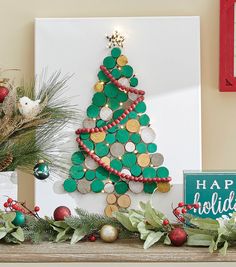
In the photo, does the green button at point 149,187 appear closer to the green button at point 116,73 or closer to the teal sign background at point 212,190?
the green button at point 116,73

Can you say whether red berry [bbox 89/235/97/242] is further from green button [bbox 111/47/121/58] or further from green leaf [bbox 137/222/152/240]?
green button [bbox 111/47/121/58]

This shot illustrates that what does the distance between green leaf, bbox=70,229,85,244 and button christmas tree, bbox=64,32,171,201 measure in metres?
1.87

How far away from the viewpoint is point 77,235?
124 centimetres

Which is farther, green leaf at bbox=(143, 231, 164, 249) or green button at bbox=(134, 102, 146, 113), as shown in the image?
green button at bbox=(134, 102, 146, 113)

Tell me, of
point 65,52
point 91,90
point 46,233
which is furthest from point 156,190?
point 46,233

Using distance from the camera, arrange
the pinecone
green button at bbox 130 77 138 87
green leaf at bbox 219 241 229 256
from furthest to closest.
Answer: green button at bbox 130 77 138 87, the pinecone, green leaf at bbox 219 241 229 256

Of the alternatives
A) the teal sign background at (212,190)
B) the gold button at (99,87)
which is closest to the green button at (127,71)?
the gold button at (99,87)

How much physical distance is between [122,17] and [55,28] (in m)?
0.31

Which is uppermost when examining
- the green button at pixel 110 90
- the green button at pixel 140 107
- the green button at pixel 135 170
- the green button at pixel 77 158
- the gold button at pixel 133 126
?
the green button at pixel 110 90

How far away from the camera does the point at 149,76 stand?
313 cm

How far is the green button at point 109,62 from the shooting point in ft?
10.3

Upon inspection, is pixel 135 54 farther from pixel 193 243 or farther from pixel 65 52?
pixel 193 243

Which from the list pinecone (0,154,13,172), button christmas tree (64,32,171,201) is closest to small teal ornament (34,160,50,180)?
pinecone (0,154,13,172)

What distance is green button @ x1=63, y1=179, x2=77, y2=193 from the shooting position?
312 centimetres
